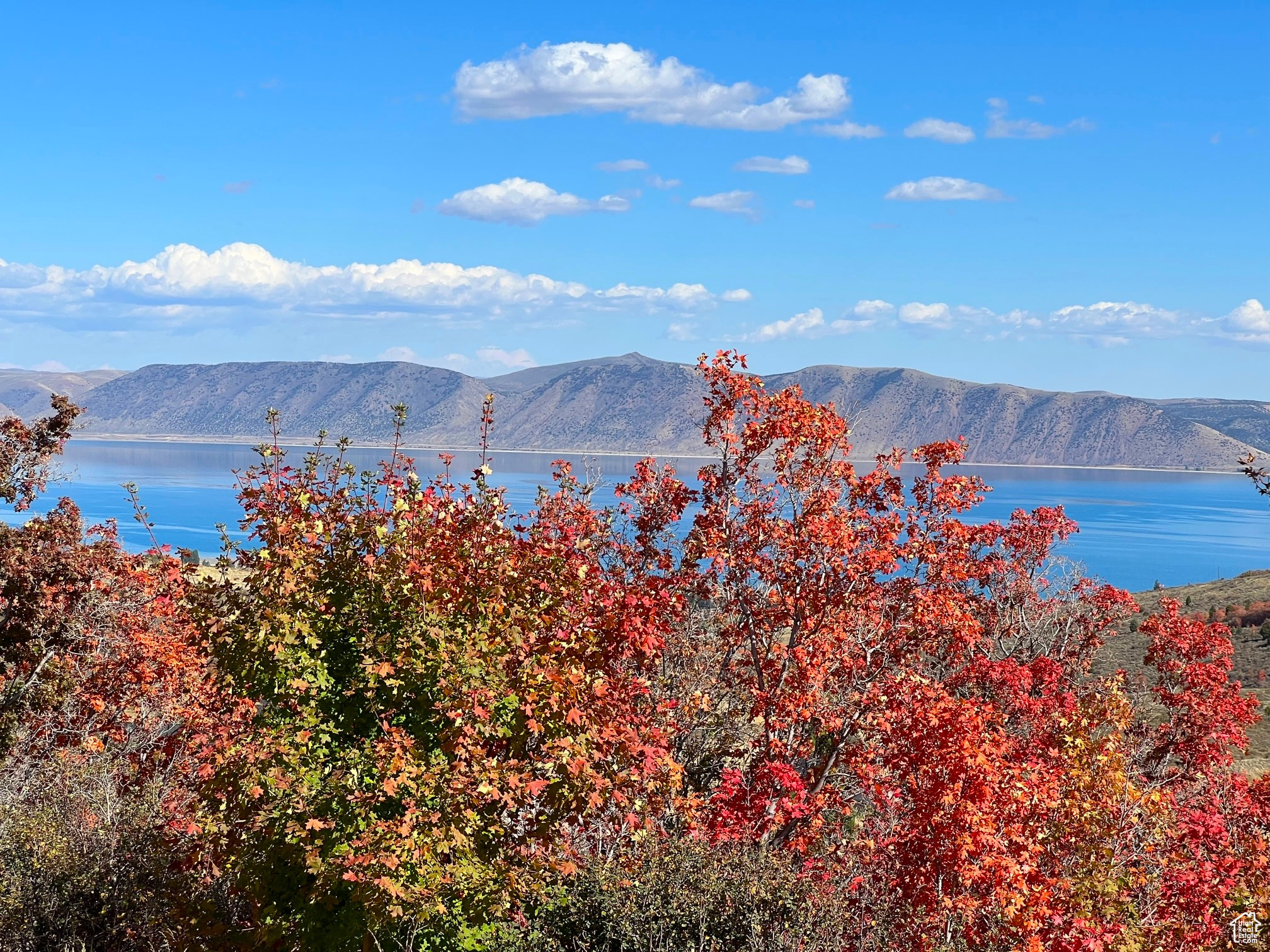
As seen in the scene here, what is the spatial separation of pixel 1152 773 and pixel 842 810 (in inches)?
521

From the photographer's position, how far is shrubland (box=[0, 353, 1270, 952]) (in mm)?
10180

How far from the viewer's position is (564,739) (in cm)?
1034

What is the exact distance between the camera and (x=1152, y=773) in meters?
26.6

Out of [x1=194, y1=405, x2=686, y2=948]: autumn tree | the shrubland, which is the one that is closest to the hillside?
the shrubland

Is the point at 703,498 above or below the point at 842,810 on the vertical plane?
above

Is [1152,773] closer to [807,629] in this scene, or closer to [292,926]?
[807,629]

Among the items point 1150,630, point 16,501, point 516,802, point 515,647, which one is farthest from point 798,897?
point 1150,630
